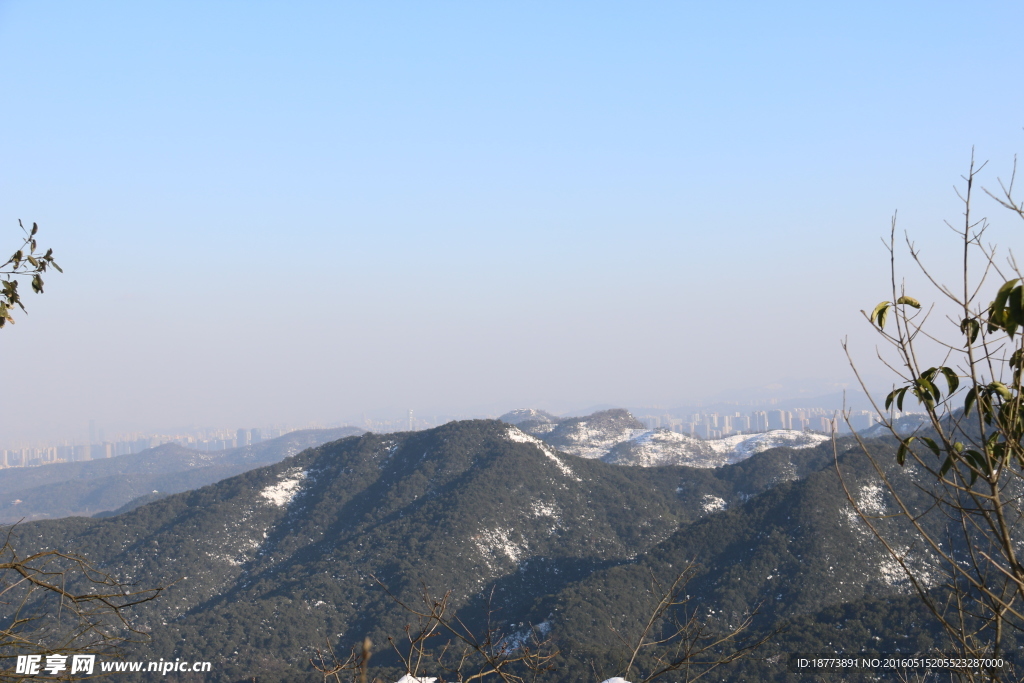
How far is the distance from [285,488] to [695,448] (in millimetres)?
48131

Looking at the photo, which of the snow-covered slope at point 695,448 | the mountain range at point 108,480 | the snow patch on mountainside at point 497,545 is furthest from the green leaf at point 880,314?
the mountain range at point 108,480

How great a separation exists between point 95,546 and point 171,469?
463 ft

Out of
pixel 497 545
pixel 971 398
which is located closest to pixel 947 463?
pixel 971 398

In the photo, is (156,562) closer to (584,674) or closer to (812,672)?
(584,674)

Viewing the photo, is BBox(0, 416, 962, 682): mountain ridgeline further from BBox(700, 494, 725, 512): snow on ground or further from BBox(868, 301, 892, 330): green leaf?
BBox(868, 301, 892, 330): green leaf

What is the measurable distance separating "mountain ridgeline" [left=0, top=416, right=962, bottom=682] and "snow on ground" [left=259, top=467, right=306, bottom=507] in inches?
7.9

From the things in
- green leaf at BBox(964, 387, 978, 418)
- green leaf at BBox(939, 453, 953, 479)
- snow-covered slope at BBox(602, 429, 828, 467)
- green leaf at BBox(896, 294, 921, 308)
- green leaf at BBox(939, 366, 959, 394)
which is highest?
green leaf at BBox(896, 294, 921, 308)

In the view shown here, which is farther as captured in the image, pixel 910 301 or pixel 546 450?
pixel 546 450

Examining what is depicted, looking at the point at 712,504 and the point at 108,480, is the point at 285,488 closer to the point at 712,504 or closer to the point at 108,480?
the point at 712,504

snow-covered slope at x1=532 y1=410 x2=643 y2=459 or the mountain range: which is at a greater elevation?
snow-covered slope at x1=532 y1=410 x2=643 y2=459

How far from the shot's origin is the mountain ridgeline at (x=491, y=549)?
112 ft

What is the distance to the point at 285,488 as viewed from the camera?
2336 inches

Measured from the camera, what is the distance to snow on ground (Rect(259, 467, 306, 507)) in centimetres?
5753

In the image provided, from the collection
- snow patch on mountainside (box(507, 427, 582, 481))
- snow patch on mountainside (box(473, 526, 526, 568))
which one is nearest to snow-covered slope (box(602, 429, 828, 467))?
snow patch on mountainside (box(507, 427, 582, 481))
